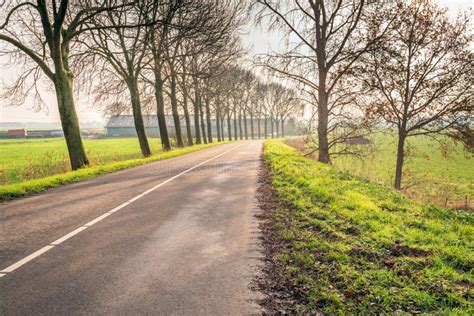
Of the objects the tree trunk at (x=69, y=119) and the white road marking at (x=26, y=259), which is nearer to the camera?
the white road marking at (x=26, y=259)

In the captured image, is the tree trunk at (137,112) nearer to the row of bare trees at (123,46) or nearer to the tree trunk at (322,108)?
the row of bare trees at (123,46)

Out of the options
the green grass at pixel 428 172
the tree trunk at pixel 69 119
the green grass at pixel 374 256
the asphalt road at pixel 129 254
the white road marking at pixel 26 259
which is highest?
the tree trunk at pixel 69 119

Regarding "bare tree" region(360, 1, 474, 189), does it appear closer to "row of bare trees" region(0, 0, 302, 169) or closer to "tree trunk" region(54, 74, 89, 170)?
"row of bare trees" region(0, 0, 302, 169)

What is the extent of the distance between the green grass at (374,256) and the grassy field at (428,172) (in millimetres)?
7228

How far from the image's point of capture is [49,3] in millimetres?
14812

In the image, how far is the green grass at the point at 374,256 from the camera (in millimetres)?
3137

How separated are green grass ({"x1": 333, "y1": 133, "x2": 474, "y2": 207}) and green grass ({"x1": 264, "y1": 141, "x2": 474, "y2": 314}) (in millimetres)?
7369

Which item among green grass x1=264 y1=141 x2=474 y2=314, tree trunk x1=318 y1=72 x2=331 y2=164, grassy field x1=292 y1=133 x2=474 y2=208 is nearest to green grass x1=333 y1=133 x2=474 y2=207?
grassy field x1=292 y1=133 x2=474 y2=208

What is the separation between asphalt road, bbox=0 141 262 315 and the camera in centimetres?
309

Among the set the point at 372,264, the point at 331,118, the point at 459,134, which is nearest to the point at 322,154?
the point at 331,118

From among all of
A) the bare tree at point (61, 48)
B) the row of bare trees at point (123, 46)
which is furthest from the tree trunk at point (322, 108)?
the bare tree at point (61, 48)

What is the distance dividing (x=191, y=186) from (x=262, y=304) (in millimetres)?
6741

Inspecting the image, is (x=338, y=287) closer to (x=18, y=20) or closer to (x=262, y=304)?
(x=262, y=304)

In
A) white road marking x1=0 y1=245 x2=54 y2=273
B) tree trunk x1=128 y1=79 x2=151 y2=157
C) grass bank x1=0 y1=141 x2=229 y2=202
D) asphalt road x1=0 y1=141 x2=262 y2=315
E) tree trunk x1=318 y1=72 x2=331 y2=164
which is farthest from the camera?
tree trunk x1=128 y1=79 x2=151 y2=157
